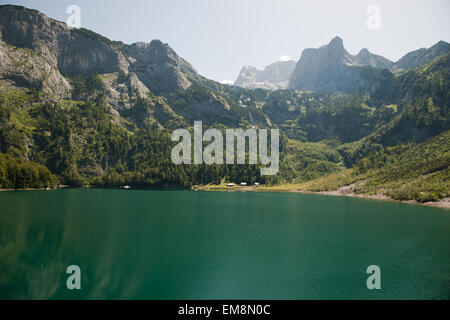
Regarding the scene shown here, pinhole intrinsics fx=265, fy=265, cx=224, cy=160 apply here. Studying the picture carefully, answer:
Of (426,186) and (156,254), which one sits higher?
(426,186)

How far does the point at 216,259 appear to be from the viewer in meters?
41.7

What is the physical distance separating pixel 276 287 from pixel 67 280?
2560 centimetres

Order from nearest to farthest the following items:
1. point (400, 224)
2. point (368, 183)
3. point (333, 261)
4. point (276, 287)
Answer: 1. point (276, 287)
2. point (333, 261)
3. point (400, 224)
4. point (368, 183)

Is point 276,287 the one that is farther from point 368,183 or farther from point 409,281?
point 368,183

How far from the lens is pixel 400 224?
2810 inches

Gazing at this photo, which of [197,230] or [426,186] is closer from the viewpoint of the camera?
[197,230]

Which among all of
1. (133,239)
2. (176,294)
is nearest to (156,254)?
(133,239)

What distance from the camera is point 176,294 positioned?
98.5ft

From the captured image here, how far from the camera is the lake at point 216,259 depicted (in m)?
31.0

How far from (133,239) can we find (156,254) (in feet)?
36.0

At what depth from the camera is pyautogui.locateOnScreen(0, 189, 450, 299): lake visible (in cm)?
3098

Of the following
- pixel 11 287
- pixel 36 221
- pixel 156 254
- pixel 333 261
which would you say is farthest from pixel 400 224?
pixel 36 221
